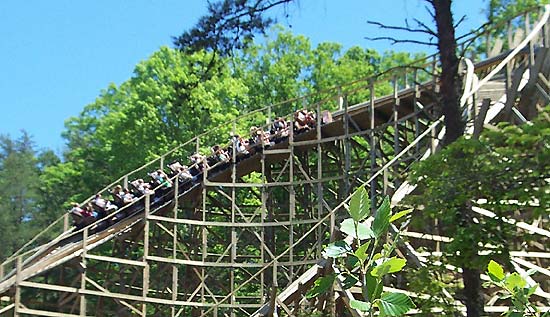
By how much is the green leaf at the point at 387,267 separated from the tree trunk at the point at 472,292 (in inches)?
242

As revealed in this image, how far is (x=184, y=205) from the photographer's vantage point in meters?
19.7

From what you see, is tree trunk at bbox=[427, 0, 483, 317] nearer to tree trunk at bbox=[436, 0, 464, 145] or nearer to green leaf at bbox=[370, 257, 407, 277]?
tree trunk at bbox=[436, 0, 464, 145]

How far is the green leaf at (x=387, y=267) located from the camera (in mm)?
2059

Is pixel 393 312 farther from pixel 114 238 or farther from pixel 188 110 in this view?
pixel 188 110

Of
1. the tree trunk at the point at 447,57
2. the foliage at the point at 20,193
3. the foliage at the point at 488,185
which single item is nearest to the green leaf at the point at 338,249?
the foliage at the point at 488,185

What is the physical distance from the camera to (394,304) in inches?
79.9

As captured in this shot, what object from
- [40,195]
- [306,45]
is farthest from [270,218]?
[40,195]

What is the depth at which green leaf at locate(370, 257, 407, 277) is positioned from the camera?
2059 mm

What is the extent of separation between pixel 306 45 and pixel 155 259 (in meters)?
18.9

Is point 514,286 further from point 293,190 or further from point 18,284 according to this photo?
point 293,190

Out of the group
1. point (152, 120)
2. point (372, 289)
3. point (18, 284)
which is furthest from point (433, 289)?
point (152, 120)

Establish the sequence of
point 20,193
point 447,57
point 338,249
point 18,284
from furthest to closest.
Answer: point 20,193 → point 18,284 → point 447,57 → point 338,249

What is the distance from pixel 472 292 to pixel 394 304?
20.8 feet

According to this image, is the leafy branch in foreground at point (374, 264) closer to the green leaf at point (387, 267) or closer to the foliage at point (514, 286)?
the green leaf at point (387, 267)
